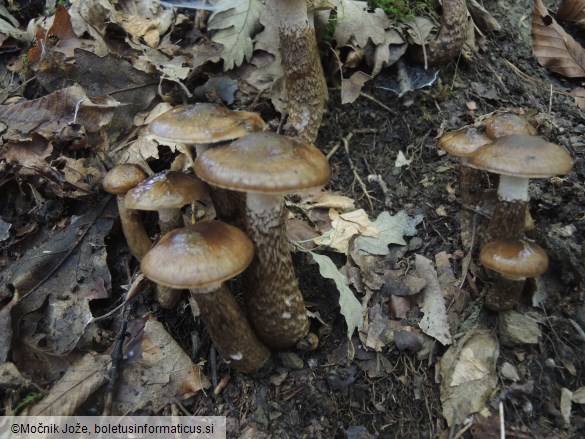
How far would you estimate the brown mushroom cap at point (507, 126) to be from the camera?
3.35m

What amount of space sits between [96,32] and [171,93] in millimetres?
1208

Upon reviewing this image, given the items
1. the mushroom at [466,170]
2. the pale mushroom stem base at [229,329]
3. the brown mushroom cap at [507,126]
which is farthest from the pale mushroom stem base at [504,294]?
the pale mushroom stem base at [229,329]

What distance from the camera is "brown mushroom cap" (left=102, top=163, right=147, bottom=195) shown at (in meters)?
3.41

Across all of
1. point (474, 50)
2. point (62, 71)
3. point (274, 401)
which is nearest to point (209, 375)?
point (274, 401)

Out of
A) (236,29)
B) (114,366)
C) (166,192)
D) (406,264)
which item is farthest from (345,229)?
(236,29)

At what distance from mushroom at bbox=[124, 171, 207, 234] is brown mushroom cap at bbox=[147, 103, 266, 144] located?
35 cm

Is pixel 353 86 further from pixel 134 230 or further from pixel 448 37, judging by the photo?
pixel 134 230

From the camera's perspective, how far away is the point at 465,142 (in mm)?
3426

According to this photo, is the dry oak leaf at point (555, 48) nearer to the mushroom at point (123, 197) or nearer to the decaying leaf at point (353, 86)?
the decaying leaf at point (353, 86)

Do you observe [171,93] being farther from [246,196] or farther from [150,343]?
[150,343]

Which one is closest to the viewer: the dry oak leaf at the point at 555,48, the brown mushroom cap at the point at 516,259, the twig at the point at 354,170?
the brown mushroom cap at the point at 516,259

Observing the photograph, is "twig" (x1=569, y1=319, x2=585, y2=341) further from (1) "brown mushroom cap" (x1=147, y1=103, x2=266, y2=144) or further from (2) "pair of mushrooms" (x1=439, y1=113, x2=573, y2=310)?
(1) "brown mushroom cap" (x1=147, y1=103, x2=266, y2=144)

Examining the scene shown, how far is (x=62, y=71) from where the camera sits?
444 cm

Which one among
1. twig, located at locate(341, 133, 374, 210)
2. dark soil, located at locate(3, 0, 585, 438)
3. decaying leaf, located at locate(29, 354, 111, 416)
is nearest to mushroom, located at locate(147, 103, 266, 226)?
dark soil, located at locate(3, 0, 585, 438)
